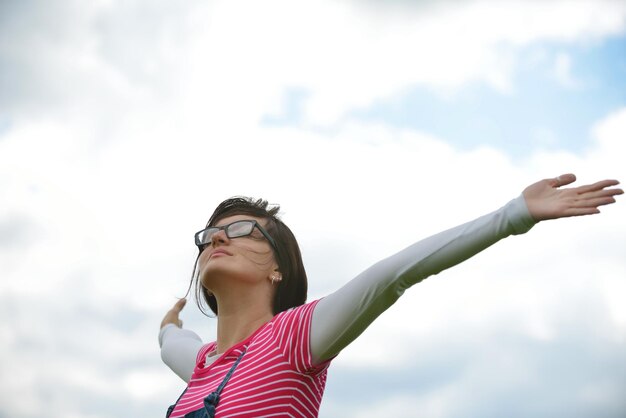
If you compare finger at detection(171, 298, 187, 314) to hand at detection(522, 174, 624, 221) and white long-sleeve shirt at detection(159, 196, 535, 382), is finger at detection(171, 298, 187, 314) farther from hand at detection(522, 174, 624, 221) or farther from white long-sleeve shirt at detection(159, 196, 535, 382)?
hand at detection(522, 174, 624, 221)

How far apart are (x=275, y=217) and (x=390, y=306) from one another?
1718 mm

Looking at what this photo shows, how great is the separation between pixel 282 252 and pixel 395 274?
1.60m

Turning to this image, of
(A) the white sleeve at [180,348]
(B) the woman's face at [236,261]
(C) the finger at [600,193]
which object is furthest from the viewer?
(A) the white sleeve at [180,348]

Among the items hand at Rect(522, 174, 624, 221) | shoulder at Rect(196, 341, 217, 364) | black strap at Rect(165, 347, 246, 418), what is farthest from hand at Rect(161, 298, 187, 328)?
hand at Rect(522, 174, 624, 221)

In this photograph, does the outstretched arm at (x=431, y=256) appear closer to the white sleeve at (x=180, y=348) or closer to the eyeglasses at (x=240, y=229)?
the eyeglasses at (x=240, y=229)

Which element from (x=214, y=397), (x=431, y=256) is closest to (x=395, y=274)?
(x=431, y=256)

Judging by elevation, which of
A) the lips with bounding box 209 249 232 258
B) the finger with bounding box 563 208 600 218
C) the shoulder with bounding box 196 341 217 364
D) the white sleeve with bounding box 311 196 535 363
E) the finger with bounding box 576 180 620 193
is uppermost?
the lips with bounding box 209 249 232 258

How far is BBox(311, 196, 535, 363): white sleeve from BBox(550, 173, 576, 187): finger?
0.18 meters

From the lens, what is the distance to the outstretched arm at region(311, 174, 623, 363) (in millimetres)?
3922

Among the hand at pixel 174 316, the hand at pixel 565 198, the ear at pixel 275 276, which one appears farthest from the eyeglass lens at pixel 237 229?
the hand at pixel 565 198

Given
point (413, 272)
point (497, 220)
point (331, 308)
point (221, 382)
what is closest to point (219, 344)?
point (221, 382)

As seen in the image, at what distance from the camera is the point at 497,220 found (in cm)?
403

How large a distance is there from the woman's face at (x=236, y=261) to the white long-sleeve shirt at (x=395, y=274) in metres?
0.87

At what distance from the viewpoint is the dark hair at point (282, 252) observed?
19.0 feet
